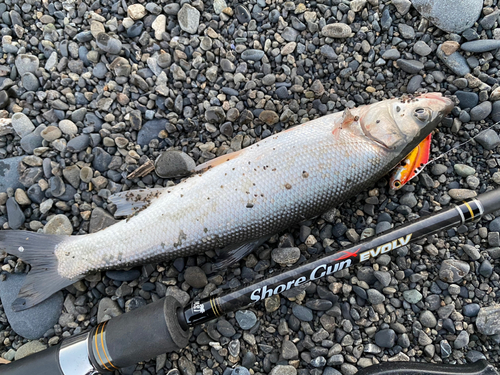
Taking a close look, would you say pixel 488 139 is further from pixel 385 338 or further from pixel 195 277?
pixel 195 277

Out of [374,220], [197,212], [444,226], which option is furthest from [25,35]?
[444,226]

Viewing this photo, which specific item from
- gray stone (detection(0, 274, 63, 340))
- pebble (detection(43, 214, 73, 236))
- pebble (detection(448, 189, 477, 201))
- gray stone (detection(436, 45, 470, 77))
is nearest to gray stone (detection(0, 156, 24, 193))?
pebble (detection(43, 214, 73, 236))

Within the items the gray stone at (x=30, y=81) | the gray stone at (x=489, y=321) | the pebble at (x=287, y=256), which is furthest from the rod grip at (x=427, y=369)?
the gray stone at (x=30, y=81)

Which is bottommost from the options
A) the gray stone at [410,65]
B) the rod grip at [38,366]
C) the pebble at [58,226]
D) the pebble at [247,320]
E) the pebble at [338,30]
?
the pebble at [247,320]

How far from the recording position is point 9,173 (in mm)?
2916

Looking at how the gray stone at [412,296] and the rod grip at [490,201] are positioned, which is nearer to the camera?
the rod grip at [490,201]

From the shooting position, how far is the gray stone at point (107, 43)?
2.94 metres

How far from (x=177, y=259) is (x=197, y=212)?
19.7 inches

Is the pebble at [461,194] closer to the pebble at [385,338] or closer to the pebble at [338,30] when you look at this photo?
the pebble at [385,338]

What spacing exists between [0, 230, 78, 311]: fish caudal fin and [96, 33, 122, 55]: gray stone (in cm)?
164

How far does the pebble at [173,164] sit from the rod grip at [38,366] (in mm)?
1465

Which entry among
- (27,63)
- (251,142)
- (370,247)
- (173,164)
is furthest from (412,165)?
(27,63)

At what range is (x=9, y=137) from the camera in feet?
9.73

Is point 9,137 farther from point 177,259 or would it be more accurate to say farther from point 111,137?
point 177,259
